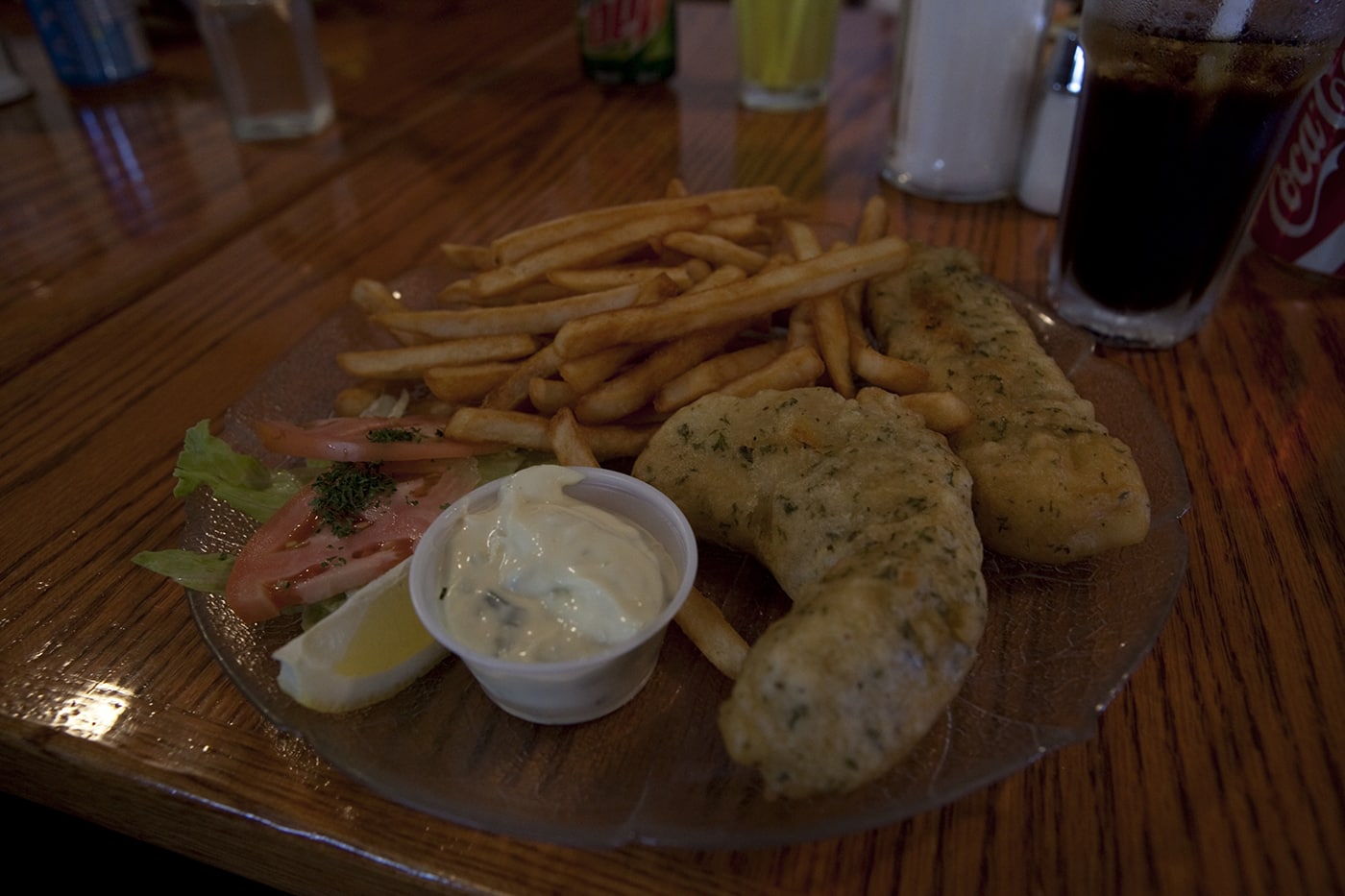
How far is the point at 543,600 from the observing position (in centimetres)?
133

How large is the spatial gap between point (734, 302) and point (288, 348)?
3.97 feet

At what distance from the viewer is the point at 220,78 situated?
3.53 metres

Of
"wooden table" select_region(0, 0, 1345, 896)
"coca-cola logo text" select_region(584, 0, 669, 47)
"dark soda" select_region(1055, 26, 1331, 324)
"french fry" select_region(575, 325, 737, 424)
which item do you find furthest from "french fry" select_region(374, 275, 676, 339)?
"coca-cola logo text" select_region(584, 0, 669, 47)

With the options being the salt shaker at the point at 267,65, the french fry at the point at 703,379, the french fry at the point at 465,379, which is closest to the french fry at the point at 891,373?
the french fry at the point at 703,379

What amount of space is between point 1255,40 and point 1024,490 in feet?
3.50

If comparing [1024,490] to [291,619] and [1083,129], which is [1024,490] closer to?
[1083,129]

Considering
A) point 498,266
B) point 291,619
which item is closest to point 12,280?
point 498,266

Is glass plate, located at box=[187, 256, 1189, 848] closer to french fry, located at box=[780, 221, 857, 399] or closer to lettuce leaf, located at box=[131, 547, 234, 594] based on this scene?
lettuce leaf, located at box=[131, 547, 234, 594]

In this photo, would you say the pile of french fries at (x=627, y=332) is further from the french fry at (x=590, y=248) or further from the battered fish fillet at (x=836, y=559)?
the battered fish fillet at (x=836, y=559)

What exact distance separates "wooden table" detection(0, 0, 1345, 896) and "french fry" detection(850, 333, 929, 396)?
58 centimetres

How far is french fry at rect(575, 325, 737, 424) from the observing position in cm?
180

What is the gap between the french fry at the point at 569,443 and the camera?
5.48 ft

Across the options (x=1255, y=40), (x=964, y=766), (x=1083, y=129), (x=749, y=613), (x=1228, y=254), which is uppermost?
(x=1255, y=40)

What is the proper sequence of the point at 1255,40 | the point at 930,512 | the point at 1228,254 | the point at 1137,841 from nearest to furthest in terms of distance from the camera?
the point at 1137,841 → the point at 930,512 → the point at 1255,40 → the point at 1228,254
